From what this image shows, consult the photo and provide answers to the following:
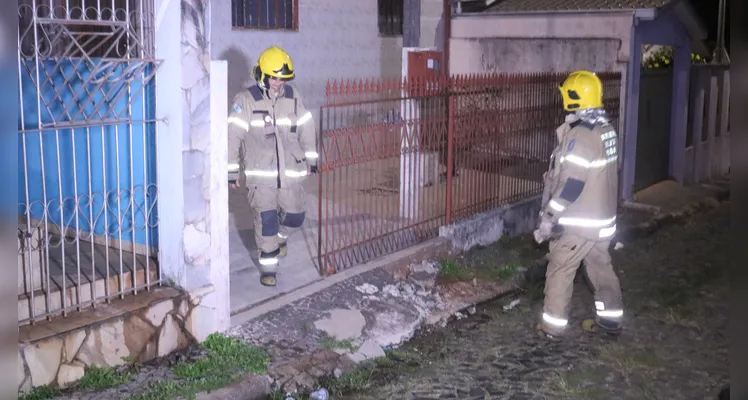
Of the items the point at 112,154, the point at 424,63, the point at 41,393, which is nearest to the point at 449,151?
the point at 424,63

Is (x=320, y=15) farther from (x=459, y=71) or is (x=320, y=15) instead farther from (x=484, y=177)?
(x=484, y=177)

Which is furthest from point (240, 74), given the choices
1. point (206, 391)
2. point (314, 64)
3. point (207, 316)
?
point (206, 391)

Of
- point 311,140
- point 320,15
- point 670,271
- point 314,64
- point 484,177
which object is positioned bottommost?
point 670,271

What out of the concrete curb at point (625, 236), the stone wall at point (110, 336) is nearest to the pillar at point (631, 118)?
the concrete curb at point (625, 236)

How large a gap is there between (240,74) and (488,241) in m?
4.19

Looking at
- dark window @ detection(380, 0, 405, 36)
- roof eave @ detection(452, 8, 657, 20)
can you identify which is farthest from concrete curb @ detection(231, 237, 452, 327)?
dark window @ detection(380, 0, 405, 36)

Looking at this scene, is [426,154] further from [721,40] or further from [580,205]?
[721,40]

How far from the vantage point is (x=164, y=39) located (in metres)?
5.36

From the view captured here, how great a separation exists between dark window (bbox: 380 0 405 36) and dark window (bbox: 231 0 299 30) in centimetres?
231

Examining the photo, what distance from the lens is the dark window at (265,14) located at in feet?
35.9

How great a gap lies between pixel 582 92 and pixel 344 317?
259 cm

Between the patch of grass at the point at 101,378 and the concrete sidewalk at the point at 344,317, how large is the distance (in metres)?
0.55

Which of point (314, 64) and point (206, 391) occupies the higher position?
point (314, 64)

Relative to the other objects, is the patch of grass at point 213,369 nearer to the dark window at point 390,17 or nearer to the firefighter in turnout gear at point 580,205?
the firefighter in turnout gear at point 580,205
